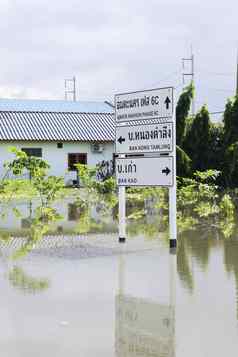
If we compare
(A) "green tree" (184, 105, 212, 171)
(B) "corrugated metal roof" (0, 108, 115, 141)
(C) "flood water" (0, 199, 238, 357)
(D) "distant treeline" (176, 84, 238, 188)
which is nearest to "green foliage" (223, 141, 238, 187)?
(D) "distant treeline" (176, 84, 238, 188)

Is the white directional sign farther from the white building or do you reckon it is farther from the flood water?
the white building

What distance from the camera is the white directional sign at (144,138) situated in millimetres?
11148

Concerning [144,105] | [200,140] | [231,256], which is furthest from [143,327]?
[200,140]

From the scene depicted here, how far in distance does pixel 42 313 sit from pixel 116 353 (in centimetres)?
144

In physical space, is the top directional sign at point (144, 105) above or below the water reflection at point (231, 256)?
above

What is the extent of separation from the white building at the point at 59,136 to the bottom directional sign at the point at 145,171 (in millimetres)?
25130

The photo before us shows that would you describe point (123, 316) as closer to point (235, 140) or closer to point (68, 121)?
point (235, 140)

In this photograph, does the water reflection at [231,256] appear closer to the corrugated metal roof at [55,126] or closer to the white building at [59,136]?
the white building at [59,136]

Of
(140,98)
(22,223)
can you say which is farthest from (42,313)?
(22,223)

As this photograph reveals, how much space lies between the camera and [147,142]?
11.5 m

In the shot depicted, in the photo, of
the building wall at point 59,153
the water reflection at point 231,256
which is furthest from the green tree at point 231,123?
the building wall at point 59,153

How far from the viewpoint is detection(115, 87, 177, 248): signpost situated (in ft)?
36.4

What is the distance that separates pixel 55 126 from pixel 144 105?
29.6 meters

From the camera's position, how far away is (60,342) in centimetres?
568
